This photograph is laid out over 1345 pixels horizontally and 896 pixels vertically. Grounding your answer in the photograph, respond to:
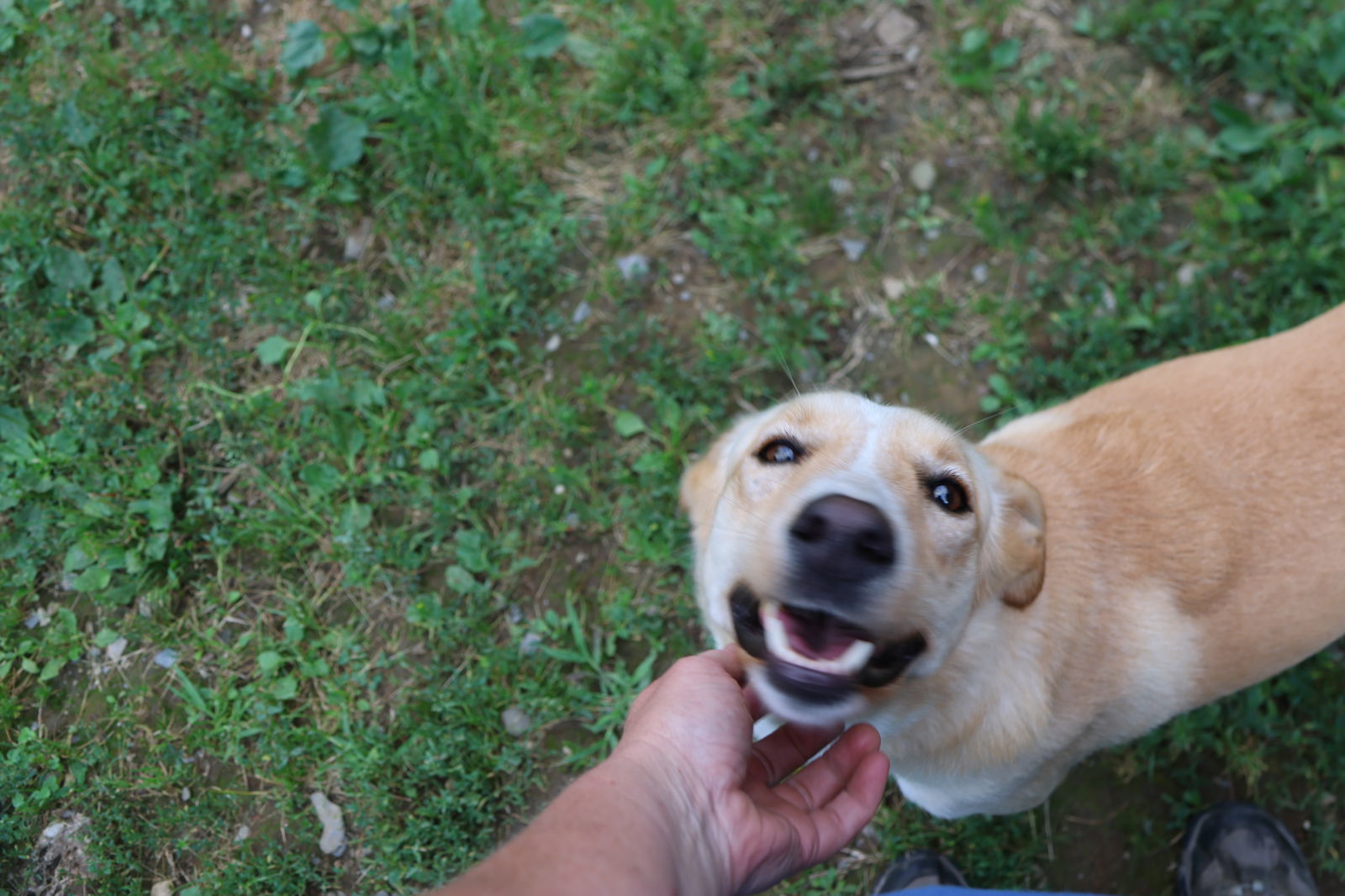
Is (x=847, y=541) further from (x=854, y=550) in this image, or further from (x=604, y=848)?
(x=604, y=848)

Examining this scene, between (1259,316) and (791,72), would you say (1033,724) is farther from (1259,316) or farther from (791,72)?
(791,72)

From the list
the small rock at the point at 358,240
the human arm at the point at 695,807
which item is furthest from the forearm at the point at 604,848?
the small rock at the point at 358,240

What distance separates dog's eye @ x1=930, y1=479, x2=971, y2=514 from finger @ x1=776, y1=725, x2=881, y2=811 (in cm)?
64

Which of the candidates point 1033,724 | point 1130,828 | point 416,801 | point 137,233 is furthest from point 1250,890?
point 137,233

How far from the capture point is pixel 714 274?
375 centimetres

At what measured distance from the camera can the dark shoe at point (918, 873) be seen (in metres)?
Answer: 3.07

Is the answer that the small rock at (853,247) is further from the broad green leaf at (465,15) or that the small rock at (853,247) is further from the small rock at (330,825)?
the small rock at (330,825)

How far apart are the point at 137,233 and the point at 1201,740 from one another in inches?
201

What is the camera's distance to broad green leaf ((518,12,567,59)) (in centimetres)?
Answer: 385

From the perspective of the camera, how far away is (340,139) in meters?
3.73

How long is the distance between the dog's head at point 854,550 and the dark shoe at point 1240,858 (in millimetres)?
1823

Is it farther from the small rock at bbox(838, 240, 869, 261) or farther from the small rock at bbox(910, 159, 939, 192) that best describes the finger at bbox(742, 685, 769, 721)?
the small rock at bbox(910, 159, 939, 192)

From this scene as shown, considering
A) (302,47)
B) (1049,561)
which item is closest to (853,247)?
(1049,561)

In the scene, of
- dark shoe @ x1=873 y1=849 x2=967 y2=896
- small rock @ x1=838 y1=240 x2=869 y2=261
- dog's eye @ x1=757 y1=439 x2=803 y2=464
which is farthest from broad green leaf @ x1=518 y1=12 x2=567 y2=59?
dark shoe @ x1=873 y1=849 x2=967 y2=896
